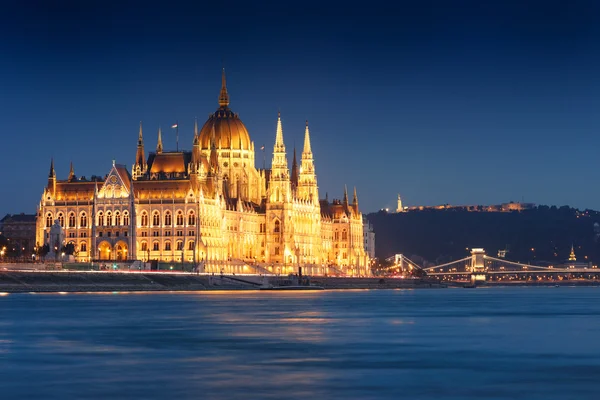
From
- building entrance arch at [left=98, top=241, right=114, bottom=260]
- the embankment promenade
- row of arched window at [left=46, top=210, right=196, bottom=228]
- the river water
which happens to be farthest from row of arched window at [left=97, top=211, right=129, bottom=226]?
the river water

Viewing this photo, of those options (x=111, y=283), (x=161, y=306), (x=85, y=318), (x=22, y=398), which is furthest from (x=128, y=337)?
(x=111, y=283)

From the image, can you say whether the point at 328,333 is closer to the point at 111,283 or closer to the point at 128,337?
the point at 128,337

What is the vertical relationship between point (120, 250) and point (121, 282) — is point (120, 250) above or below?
above

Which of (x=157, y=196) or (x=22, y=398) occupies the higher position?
(x=157, y=196)

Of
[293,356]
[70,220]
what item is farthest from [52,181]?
[293,356]

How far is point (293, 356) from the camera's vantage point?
182 feet

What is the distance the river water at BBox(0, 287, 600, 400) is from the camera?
44531 millimetres

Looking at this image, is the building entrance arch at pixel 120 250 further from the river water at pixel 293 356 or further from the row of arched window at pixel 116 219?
the river water at pixel 293 356

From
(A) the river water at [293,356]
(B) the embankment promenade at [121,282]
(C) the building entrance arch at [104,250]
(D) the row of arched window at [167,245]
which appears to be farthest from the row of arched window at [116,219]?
(A) the river water at [293,356]

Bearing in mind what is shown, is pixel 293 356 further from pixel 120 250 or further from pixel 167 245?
pixel 120 250

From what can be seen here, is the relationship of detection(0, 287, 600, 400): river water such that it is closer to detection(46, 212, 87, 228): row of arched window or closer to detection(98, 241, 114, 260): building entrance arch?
detection(98, 241, 114, 260): building entrance arch

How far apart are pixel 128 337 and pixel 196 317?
1954 cm

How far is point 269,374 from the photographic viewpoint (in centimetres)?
4859

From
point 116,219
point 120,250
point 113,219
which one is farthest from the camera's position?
point 113,219
